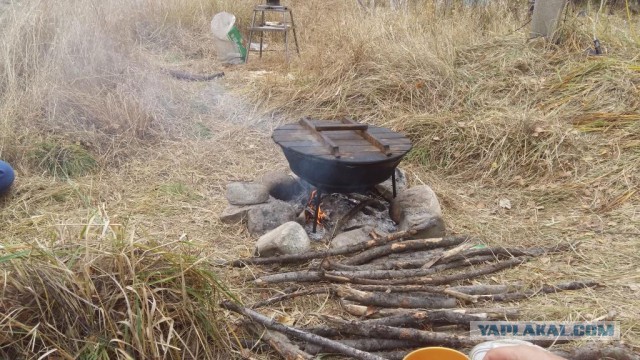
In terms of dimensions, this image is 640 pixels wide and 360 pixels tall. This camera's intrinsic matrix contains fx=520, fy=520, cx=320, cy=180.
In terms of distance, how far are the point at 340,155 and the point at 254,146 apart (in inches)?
81.9

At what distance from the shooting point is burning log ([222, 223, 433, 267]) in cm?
321

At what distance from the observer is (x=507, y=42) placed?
6242 millimetres

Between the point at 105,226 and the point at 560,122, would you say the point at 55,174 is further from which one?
the point at 560,122

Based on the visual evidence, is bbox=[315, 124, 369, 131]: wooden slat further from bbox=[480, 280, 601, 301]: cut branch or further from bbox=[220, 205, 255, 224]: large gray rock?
bbox=[480, 280, 601, 301]: cut branch

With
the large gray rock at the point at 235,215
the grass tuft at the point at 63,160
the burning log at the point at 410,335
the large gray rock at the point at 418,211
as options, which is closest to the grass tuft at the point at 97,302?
the burning log at the point at 410,335

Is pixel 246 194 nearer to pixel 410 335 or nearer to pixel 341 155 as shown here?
pixel 341 155

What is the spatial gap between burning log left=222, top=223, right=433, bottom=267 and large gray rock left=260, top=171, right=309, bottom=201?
0.97 metres

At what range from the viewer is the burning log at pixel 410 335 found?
2459 mm

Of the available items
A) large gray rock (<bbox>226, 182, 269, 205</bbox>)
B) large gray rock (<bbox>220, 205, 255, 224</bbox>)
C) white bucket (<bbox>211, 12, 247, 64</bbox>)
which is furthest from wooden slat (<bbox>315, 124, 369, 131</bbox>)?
white bucket (<bbox>211, 12, 247, 64</bbox>)

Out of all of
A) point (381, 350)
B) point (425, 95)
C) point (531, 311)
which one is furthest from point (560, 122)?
point (381, 350)

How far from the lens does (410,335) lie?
8.16ft

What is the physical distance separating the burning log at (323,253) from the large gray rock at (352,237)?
12 centimetres

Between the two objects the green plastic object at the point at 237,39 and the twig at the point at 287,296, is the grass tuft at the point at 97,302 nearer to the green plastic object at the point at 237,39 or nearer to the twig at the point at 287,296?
the twig at the point at 287,296

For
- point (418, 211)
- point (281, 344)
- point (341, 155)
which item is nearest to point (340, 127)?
point (341, 155)
